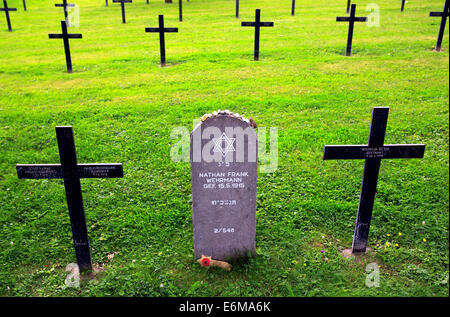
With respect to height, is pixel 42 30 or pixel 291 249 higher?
pixel 42 30

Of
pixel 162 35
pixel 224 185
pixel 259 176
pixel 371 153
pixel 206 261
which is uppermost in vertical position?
pixel 162 35

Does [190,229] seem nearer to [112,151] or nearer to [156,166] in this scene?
[156,166]

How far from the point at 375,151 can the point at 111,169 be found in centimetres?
330

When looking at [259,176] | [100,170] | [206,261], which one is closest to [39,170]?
[100,170]

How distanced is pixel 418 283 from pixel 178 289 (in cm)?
287

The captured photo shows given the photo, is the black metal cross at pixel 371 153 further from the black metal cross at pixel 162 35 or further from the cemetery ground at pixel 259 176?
the black metal cross at pixel 162 35

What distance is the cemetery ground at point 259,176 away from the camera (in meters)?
4.57

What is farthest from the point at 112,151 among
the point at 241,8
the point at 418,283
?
the point at 241,8

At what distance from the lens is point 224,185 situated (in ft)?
14.6

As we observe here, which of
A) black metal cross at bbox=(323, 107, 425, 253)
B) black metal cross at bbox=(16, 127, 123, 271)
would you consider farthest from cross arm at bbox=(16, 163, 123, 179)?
black metal cross at bbox=(323, 107, 425, 253)

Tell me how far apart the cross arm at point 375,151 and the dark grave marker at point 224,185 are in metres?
1.05

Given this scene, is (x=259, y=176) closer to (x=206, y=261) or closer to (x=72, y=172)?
(x=206, y=261)

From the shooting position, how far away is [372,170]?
4641 mm

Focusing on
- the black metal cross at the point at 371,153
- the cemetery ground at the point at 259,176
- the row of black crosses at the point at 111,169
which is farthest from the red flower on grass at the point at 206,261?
the black metal cross at the point at 371,153
